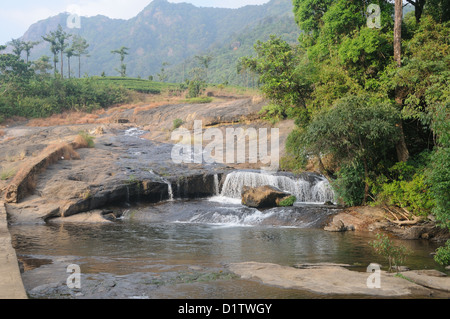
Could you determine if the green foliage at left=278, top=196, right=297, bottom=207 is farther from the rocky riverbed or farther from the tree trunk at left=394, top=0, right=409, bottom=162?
the tree trunk at left=394, top=0, right=409, bottom=162

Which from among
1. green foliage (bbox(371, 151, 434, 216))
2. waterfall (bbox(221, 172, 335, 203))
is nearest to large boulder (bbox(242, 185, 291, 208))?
waterfall (bbox(221, 172, 335, 203))

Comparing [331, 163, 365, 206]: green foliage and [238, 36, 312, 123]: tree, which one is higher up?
[238, 36, 312, 123]: tree

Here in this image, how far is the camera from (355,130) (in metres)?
13.4

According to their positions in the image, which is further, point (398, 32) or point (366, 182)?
point (366, 182)

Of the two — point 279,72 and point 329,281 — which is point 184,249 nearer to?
point 329,281

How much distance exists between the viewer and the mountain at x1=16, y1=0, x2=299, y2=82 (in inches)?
5369

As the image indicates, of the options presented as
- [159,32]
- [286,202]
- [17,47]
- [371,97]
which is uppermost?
[159,32]

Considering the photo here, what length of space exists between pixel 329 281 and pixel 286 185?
445 inches

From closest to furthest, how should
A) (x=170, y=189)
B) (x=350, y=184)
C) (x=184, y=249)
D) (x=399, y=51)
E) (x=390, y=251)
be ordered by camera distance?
(x=390, y=251), (x=184, y=249), (x=399, y=51), (x=350, y=184), (x=170, y=189)

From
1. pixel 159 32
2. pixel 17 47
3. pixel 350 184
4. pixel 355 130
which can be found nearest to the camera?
pixel 355 130

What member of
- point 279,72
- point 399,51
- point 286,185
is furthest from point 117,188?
point 399,51

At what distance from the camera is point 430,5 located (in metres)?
15.0

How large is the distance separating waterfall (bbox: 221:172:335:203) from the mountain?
96.2m
